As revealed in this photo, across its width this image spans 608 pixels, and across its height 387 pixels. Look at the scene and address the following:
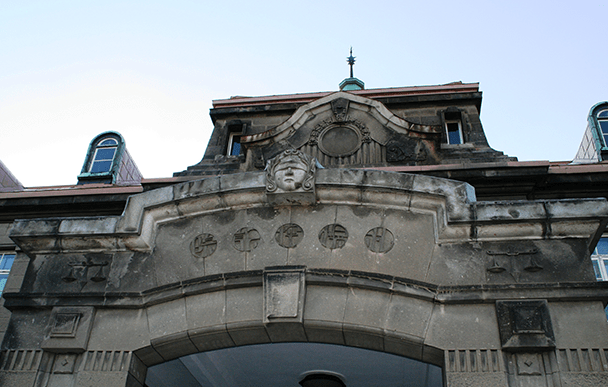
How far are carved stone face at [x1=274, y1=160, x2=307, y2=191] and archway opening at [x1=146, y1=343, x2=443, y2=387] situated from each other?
7.20 feet

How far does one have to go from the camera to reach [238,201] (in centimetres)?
654

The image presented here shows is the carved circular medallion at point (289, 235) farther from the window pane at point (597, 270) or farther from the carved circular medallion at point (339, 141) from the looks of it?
the window pane at point (597, 270)

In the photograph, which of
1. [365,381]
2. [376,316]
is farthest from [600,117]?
[376,316]

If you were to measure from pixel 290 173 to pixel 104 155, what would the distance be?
751 centimetres

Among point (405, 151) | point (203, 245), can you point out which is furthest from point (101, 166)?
point (405, 151)

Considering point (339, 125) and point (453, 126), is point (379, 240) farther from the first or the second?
point (453, 126)

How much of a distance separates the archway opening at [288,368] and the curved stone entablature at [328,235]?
162cm

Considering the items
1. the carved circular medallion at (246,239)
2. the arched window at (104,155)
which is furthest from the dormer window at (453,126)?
the arched window at (104,155)

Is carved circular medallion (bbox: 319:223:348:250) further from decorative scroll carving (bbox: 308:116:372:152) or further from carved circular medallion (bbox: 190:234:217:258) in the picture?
decorative scroll carving (bbox: 308:116:372:152)

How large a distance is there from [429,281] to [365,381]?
308 centimetres

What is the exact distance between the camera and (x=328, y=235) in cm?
623

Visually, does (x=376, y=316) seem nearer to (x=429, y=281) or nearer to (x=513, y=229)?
(x=429, y=281)

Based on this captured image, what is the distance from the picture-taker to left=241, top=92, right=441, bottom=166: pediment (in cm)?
909

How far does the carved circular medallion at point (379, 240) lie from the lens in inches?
238
